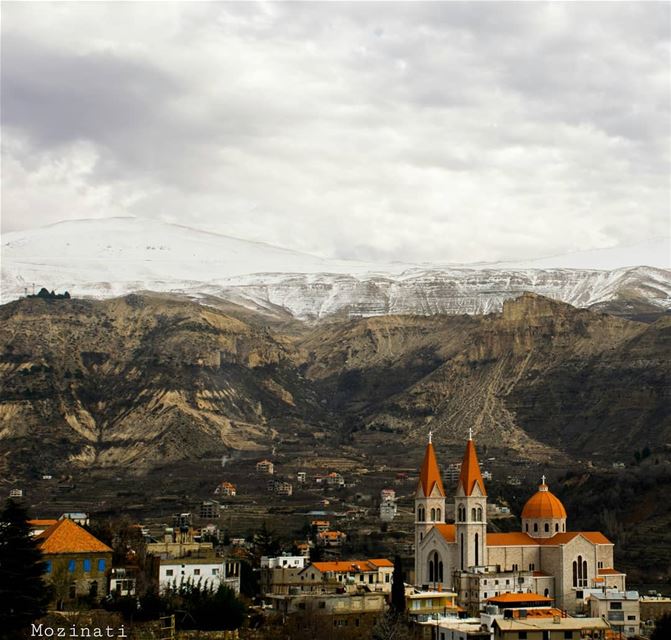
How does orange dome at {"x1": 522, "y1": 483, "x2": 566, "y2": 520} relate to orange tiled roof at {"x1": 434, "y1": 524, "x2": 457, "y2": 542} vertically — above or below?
above

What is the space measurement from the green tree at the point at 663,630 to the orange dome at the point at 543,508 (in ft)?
76.8

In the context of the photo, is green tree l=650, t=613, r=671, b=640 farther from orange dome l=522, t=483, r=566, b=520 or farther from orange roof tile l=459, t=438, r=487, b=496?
Result: orange roof tile l=459, t=438, r=487, b=496

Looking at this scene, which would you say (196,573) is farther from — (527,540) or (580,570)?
(580,570)

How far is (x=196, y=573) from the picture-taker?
79.9m

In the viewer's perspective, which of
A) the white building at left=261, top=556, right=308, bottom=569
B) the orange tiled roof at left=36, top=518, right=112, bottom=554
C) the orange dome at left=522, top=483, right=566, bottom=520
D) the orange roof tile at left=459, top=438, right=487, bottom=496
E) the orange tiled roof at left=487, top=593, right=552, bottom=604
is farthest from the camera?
the orange dome at left=522, top=483, right=566, bottom=520

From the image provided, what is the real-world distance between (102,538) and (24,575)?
78.3 feet

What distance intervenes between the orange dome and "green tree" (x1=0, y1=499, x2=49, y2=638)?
46.0 m

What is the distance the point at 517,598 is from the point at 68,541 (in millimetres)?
27133

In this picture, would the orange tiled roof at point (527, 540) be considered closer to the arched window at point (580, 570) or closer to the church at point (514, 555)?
the church at point (514, 555)

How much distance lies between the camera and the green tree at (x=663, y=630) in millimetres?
75625

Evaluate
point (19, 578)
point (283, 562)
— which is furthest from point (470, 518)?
point (19, 578)

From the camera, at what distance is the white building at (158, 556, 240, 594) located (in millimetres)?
78188

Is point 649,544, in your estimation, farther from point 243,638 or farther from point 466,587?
point 243,638

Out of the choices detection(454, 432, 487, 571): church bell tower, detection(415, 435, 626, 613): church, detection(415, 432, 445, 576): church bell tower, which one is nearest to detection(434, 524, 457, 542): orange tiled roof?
detection(415, 435, 626, 613): church
